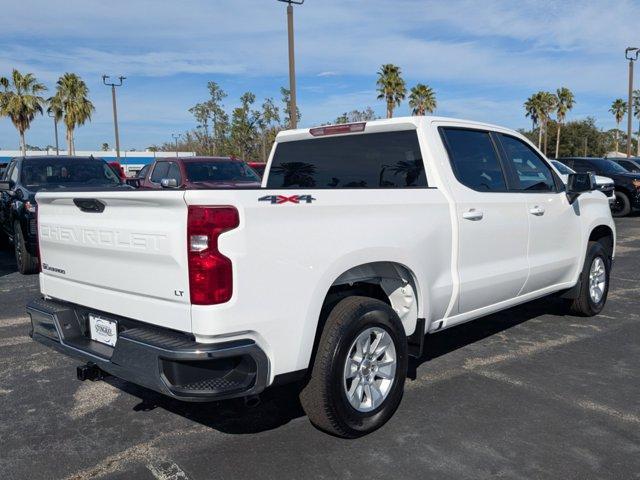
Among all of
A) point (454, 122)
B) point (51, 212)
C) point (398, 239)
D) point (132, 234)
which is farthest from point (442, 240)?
point (51, 212)

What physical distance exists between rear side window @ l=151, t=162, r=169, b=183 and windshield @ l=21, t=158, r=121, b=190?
7.45ft

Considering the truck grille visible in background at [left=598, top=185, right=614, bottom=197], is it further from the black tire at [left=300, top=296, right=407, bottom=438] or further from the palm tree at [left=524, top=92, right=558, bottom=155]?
the palm tree at [left=524, top=92, right=558, bottom=155]

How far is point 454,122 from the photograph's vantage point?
4543mm

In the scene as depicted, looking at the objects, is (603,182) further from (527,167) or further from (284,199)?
(284,199)

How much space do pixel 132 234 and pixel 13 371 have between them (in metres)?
2.46

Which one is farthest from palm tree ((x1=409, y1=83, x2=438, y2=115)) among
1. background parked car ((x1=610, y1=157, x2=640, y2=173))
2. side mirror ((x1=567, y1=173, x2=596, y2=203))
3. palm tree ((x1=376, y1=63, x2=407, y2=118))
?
side mirror ((x1=567, y1=173, x2=596, y2=203))

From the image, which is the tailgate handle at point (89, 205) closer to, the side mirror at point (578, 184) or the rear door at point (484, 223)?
the rear door at point (484, 223)

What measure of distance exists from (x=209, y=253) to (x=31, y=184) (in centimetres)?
752

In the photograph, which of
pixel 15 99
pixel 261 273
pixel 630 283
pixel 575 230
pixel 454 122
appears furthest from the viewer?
pixel 15 99

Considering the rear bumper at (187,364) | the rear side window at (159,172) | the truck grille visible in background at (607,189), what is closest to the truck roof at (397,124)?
the rear bumper at (187,364)

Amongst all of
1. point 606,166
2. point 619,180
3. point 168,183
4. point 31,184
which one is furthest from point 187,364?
point 606,166

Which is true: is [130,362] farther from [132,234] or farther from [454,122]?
[454,122]

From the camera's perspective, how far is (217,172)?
12.0 meters

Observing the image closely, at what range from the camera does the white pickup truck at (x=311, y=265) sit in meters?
2.86
